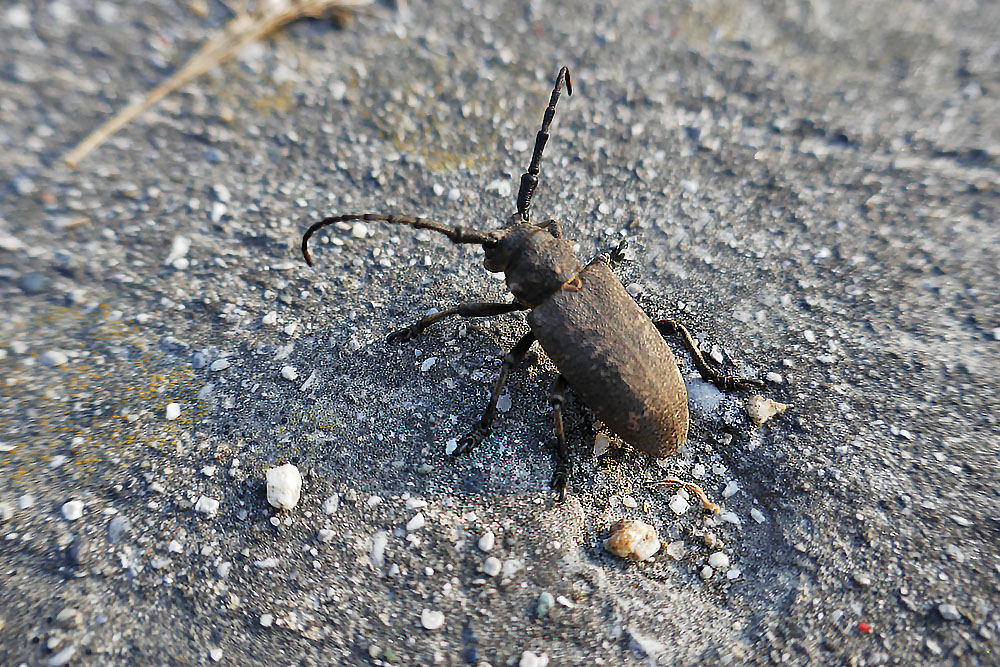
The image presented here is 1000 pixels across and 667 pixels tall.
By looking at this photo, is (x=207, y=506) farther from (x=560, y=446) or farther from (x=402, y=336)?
(x=560, y=446)

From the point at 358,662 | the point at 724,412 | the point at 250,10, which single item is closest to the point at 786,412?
the point at 724,412

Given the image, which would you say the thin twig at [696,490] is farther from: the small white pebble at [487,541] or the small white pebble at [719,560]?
the small white pebble at [487,541]

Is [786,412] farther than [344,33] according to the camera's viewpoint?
No

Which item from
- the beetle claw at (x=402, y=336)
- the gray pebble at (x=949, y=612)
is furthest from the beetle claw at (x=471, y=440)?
the gray pebble at (x=949, y=612)

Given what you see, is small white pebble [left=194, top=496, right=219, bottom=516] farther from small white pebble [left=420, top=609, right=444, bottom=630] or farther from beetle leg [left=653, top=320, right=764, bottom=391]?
beetle leg [left=653, top=320, right=764, bottom=391]

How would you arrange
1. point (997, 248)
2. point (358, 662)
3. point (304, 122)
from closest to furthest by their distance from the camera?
point (358, 662) → point (997, 248) → point (304, 122)

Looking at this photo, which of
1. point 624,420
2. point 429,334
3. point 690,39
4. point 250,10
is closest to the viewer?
point 624,420

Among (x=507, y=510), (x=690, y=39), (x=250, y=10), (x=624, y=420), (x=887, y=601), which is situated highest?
(x=690, y=39)

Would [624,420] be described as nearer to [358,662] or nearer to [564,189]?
[358,662]
